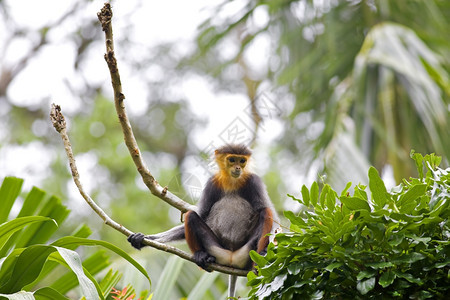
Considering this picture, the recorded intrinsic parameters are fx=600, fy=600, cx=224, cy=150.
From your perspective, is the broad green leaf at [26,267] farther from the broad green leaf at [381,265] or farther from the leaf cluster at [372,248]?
the broad green leaf at [381,265]

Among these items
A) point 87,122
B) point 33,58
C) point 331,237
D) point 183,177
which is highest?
point 33,58

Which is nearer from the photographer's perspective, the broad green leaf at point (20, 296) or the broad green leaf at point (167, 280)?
the broad green leaf at point (20, 296)

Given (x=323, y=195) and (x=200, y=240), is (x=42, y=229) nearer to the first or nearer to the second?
(x=200, y=240)

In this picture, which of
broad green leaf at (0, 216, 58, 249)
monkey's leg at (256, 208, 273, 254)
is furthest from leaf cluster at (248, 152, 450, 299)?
monkey's leg at (256, 208, 273, 254)

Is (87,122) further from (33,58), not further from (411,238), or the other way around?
(411,238)

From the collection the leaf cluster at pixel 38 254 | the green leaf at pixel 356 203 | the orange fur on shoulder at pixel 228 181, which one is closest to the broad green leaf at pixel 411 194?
the green leaf at pixel 356 203

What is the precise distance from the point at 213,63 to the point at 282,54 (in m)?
8.22

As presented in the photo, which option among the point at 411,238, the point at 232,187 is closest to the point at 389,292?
the point at 411,238

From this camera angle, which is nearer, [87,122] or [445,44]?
[445,44]

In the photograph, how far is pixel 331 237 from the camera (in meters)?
2.31

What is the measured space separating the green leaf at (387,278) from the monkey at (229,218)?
1597mm

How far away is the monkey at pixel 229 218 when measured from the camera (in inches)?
158

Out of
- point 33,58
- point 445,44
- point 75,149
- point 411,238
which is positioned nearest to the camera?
point 411,238

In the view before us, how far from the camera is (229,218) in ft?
14.0
